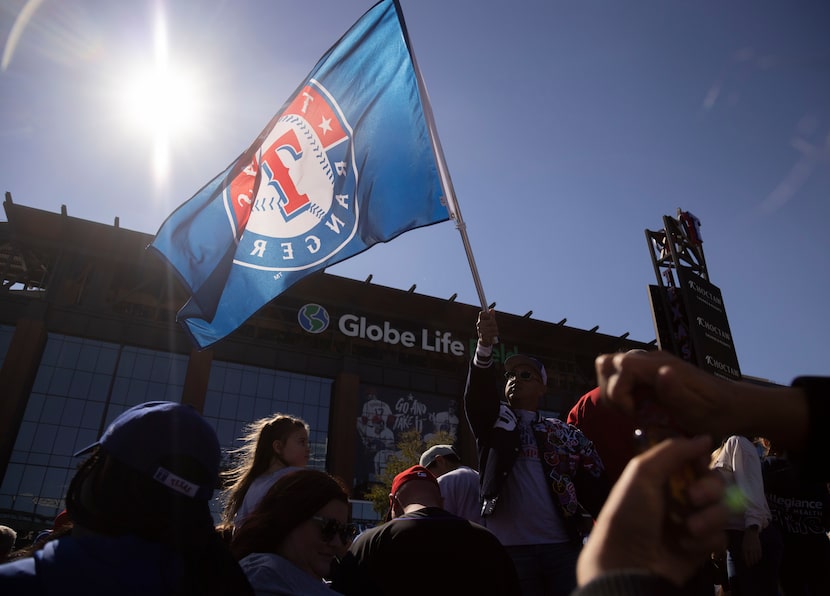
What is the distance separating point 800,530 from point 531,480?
9.39 ft

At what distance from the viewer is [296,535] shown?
271 cm

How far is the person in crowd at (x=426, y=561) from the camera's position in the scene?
9.63 feet

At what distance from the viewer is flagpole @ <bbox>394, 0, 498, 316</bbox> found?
4102 mm

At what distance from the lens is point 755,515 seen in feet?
15.4

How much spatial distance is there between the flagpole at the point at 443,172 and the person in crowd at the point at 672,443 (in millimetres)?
2783

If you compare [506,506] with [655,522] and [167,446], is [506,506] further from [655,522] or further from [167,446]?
[655,522]

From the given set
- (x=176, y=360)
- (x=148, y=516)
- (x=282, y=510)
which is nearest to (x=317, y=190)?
(x=282, y=510)

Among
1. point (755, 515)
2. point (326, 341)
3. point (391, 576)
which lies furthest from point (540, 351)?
point (391, 576)

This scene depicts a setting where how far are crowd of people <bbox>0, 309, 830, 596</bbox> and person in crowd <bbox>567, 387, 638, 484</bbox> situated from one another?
0.02m

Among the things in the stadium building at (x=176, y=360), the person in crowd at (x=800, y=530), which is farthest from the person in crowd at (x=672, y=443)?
the stadium building at (x=176, y=360)

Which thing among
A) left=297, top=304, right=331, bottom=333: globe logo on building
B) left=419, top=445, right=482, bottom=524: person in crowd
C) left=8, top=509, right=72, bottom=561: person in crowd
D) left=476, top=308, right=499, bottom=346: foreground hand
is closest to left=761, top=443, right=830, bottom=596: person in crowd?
left=419, top=445, right=482, bottom=524: person in crowd

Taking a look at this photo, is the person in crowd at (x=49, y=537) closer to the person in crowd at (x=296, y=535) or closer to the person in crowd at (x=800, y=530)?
the person in crowd at (x=296, y=535)

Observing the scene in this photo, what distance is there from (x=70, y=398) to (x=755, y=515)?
25.5 meters

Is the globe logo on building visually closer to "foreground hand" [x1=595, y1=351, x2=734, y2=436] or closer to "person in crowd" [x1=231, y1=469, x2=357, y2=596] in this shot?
"person in crowd" [x1=231, y1=469, x2=357, y2=596]
